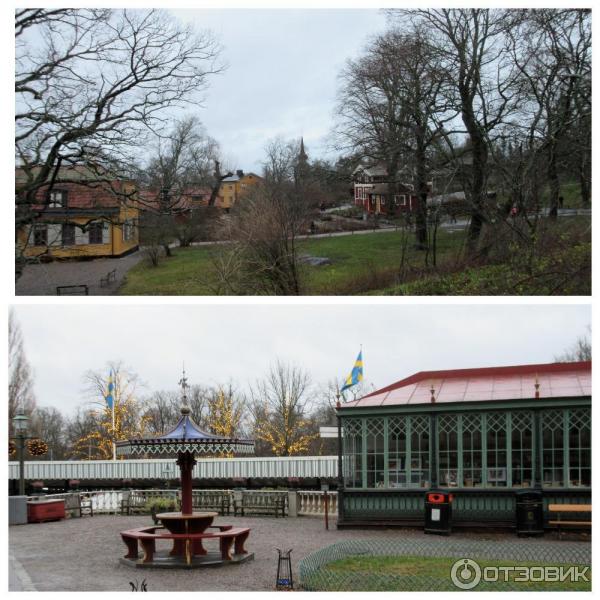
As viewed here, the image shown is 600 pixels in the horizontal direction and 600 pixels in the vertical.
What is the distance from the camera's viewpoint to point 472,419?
15414mm

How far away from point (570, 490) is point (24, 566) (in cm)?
861

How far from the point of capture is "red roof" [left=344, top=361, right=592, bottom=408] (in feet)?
50.1

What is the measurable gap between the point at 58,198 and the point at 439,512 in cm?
983

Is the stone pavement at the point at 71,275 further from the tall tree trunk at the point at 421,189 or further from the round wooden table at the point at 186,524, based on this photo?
the tall tree trunk at the point at 421,189

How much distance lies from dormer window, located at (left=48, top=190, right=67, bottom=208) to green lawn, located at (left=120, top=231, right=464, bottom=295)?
2.01 meters

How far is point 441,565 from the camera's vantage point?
1198 cm

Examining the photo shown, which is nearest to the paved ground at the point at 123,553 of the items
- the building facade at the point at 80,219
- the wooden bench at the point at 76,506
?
the wooden bench at the point at 76,506

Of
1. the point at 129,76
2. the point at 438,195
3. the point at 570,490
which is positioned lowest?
the point at 570,490

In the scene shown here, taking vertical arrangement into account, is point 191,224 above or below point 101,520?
above

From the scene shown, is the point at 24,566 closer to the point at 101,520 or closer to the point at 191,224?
the point at 101,520

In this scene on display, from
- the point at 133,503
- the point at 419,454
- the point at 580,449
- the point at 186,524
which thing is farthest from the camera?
the point at 133,503

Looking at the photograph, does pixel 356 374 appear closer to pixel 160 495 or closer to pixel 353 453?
pixel 353 453

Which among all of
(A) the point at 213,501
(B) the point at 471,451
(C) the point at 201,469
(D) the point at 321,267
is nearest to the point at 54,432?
(C) the point at 201,469

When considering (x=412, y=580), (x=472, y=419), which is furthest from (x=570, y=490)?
(x=412, y=580)
